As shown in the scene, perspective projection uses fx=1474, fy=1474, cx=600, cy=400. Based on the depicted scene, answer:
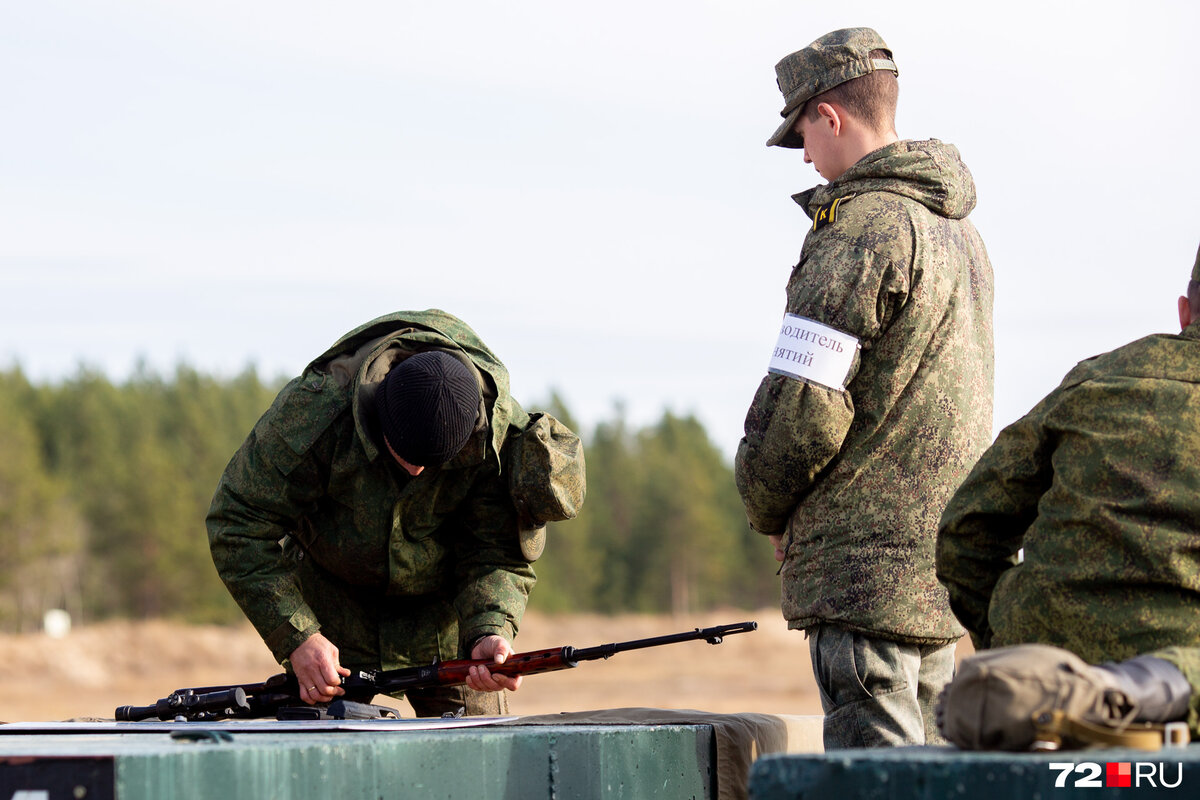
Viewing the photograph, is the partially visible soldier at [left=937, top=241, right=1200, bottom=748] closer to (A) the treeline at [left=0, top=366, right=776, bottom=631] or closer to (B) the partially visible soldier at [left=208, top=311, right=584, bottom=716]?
(B) the partially visible soldier at [left=208, top=311, right=584, bottom=716]

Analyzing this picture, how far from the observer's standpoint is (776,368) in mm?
4090

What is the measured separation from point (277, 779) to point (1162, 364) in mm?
1941

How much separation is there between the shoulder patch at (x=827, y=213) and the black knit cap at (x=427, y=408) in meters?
1.32

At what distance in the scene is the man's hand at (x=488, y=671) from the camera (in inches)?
200

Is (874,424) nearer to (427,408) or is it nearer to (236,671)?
(427,408)

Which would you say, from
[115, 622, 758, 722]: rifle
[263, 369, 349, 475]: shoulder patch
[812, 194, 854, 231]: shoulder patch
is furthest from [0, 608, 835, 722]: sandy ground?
[812, 194, 854, 231]: shoulder patch

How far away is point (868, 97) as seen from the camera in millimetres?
4395

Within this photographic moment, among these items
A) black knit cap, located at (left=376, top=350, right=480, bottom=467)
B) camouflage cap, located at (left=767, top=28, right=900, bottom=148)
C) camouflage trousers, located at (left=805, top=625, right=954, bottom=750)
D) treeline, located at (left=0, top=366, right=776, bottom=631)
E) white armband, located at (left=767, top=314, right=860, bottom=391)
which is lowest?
camouflage trousers, located at (left=805, top=625, right=954, bottom=750)

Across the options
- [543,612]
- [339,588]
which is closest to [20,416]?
[543,612]

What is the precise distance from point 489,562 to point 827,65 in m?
2.21

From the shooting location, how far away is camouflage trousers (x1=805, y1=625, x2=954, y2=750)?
396cm

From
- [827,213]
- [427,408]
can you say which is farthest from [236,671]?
[827,213]

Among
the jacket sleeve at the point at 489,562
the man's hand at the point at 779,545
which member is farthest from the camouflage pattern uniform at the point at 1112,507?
the jacket sleeve at the point at 489,562

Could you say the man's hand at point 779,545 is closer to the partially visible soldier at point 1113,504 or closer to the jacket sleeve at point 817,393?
the jacket sleeve at point 817,393
